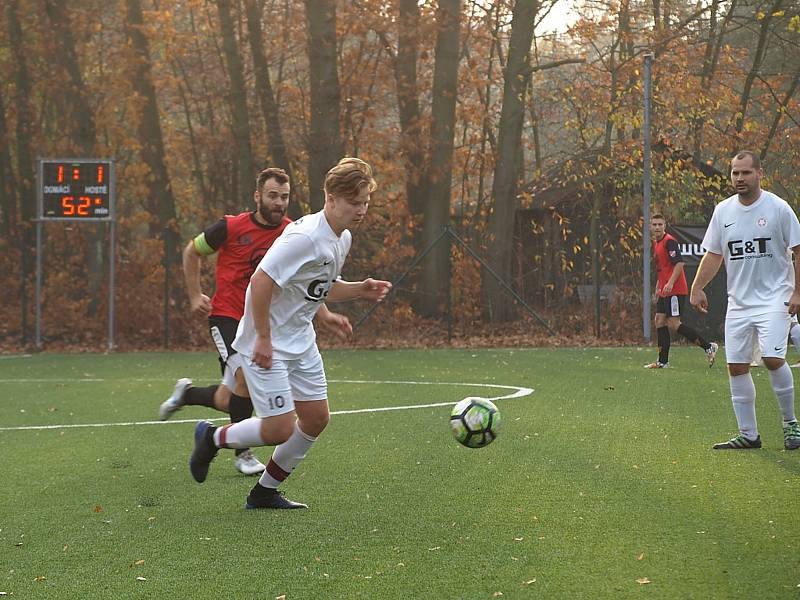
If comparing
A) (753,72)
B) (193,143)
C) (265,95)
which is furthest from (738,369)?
(193,143)

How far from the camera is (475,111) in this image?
29578 millimetres

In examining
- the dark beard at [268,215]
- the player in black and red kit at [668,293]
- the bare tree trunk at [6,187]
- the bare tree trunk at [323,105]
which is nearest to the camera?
the dark beard at [268,215]

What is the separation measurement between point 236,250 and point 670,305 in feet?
31.4

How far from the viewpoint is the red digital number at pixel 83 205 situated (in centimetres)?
2164

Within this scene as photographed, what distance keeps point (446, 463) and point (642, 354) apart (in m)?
11.6

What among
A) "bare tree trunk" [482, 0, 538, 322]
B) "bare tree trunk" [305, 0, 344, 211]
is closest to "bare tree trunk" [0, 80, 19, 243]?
"bare tree trunk" [305, 0, 344, 211]

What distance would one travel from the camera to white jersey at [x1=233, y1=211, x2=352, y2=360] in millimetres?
6191

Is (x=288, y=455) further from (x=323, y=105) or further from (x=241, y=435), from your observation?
(x=323, y=105)

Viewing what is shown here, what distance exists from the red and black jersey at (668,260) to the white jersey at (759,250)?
7727 mm

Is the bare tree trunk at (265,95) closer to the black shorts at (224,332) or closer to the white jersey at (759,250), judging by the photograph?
the black shorts at (224,332)

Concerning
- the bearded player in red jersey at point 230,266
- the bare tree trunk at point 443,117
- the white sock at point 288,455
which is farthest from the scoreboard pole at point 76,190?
the white sock at point 288,455

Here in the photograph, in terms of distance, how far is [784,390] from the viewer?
8.90 meters

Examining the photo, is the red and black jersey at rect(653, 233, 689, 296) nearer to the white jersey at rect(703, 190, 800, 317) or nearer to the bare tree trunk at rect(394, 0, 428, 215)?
the white jersey at rect(703, 190, 800, 317)

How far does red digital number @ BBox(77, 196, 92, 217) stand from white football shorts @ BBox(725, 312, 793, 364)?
1511 centimetres
